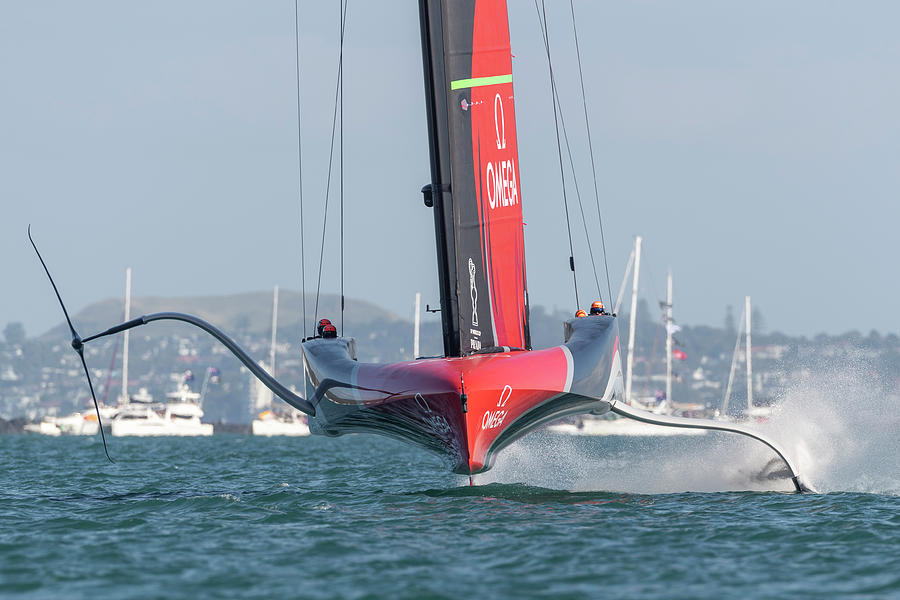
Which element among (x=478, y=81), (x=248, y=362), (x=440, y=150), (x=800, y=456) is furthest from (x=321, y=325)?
(x=800, y=456)

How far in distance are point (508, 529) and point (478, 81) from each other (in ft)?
15.9

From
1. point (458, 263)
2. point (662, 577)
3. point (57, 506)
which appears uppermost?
point (458, 263)

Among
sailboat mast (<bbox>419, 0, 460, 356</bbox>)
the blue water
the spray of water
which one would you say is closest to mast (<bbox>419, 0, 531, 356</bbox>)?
sailboat mast (<bbox>419, 0, 460, 356</bbox>)

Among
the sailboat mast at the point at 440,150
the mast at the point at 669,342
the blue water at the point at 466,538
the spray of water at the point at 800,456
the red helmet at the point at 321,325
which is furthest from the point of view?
the mast at the point at 669,342

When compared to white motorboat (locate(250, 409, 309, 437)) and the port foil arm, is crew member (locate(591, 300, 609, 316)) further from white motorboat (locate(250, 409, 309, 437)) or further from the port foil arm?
white motorboat (locate(250, 409, 309, 437))

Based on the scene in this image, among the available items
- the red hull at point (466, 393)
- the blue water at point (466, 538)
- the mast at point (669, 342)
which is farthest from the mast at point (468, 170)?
the mast at point (669, 342)

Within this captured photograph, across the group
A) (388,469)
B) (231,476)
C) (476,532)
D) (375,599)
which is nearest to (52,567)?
(375,599)

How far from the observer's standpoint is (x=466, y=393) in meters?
10.7

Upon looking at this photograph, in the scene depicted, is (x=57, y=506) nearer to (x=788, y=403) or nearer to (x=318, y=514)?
(x=318, y=514)

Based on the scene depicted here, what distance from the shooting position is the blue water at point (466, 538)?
7500mm

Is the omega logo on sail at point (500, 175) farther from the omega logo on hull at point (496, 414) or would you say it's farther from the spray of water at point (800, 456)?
the spray of water at point (800, 456)

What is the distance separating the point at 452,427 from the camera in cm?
1094

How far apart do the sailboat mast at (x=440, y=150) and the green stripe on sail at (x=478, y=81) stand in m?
0.12

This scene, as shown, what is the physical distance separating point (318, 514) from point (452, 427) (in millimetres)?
1355
